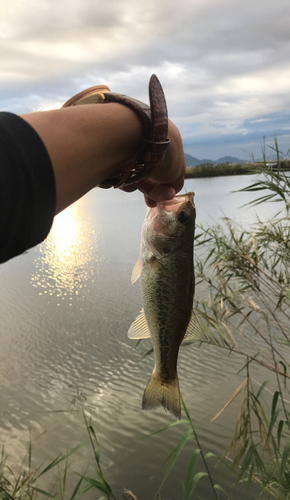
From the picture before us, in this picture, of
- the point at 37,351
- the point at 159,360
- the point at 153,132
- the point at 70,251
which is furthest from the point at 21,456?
the point at 70,251

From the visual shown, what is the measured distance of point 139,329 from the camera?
2008 mm

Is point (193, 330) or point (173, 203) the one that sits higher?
point (173, 203)

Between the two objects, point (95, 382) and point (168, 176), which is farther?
point (95, 382)

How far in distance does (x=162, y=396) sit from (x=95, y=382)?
4404 millimetres

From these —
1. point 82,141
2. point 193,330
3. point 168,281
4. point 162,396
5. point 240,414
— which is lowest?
point 240,414

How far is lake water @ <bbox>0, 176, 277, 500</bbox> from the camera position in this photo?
4430 mm

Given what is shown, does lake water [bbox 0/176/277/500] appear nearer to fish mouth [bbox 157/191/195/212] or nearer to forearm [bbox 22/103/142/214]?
fish mouth [bbox 157/191/195/212]

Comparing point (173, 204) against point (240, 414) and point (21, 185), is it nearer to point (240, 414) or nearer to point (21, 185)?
point (21, 185)

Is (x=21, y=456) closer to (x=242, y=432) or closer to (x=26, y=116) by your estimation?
(x=242, y=432)

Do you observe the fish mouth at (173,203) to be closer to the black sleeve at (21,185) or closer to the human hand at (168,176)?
the human hand at (168,176)

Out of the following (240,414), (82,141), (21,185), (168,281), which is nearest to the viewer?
(21,185)

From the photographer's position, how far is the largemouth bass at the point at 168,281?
5.93 ft

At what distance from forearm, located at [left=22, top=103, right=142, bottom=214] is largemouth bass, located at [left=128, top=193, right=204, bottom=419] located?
76 cm

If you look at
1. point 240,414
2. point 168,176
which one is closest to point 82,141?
point 168,176
